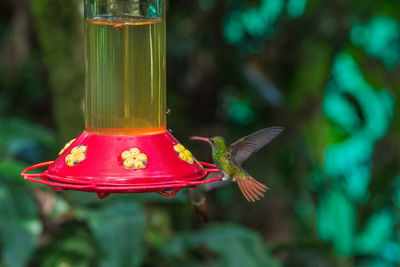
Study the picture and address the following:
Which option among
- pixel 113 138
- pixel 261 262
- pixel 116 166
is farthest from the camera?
pixel 261 262

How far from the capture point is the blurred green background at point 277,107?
13.7 feet

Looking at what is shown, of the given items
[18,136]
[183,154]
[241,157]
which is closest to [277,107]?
[18,136]

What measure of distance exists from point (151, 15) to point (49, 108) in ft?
14.2

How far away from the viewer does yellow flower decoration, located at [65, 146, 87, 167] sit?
1772 mm

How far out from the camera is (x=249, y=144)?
6.47ft

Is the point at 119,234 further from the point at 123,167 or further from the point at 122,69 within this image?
the point at 123,167

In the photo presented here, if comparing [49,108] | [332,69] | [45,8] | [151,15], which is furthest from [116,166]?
[49,108]

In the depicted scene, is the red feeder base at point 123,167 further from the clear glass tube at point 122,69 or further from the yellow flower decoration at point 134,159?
the clear glass tube at point 122,69

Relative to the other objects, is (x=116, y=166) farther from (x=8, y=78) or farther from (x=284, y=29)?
(x=8, y=78)

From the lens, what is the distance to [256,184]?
2.00m

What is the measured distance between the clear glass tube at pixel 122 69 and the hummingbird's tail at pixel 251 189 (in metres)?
0.35

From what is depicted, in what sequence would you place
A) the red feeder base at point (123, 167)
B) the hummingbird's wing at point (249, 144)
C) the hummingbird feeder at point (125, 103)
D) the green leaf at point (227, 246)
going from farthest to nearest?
the green leaf at point (227, 246)
the hummingbird's wing at point (249, 144)
the hummingbird feeder at point (125, 103)
the red feeder base at point (123, 167)

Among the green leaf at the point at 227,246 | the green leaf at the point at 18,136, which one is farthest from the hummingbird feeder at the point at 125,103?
the green leaf at the point at 18,136

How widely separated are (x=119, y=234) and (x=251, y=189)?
151cm
